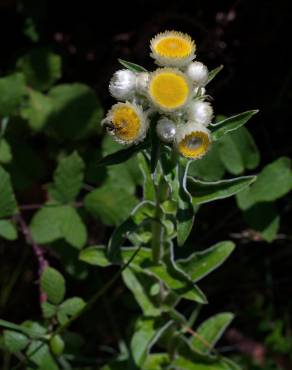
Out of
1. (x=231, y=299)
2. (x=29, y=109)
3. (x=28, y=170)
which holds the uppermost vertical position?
(x=29, y=109)

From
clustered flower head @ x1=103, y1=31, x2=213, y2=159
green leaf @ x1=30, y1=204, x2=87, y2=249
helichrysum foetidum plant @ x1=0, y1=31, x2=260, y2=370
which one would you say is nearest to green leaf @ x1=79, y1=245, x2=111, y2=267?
helichrysum foetidum plant @ x1=0, y1=31, x2=260, y2=370

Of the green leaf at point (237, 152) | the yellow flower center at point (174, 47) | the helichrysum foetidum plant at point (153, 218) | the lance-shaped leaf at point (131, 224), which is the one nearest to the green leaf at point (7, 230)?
the helichrysum foetidum plant at point (153, 218)

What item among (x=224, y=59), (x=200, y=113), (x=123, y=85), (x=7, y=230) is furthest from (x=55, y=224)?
(x=224, y=59)

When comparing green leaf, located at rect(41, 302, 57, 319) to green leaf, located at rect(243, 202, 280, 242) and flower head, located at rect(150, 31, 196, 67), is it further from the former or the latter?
flower head, located at rect(150, 31, 196, 67)

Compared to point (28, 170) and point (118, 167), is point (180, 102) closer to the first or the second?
point (118, 167)

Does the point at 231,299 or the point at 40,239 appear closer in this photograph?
the point at 40,239

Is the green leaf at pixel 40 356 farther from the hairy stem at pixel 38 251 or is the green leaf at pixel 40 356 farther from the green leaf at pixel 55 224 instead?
the green leaf at pixel 55 224

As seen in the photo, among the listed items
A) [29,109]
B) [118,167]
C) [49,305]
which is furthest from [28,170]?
[49,305]
